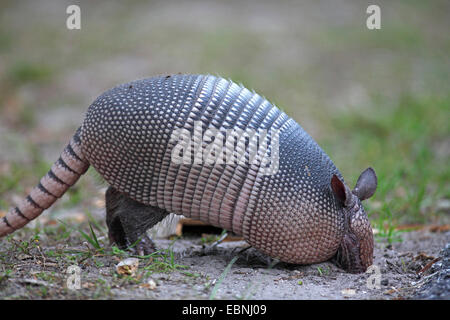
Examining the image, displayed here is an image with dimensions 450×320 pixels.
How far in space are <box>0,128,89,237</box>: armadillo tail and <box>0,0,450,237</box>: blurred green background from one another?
2330 millimetres

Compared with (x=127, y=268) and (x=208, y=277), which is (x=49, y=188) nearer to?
(x=127, y=268)

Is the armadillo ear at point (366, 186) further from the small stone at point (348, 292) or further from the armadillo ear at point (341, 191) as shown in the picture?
the small stone at point (348, 292)

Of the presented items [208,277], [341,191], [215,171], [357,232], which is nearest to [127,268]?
[208,277]

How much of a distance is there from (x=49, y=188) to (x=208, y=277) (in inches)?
69.3

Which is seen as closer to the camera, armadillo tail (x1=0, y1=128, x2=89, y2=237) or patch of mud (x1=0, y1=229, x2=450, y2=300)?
patch of mud (x1=0, y1=229, x2=450, y2=300)

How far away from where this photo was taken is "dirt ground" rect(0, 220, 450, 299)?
→ 12.8ft

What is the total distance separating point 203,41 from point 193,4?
3503mm

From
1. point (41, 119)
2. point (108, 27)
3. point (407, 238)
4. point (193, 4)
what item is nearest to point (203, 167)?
point (407, 238)

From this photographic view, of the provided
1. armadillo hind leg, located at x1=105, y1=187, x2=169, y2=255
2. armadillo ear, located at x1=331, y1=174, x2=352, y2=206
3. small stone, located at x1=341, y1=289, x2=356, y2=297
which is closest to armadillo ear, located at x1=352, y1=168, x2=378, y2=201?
armadillo ear, located at x1=331, y1=174, x2=352, y2=206

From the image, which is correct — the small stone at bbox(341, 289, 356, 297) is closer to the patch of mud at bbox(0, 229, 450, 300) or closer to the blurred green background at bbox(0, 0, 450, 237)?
the patch of mud at bbox(0, 229, 450, 300)

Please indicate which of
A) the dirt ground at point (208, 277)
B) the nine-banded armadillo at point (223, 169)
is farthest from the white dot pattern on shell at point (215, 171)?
the dirt ground at point (208, 277)

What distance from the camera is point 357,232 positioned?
478 cm

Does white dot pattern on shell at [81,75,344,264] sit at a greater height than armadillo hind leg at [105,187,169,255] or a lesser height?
greater

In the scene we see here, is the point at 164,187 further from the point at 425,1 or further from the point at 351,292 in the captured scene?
the point at 425,1
